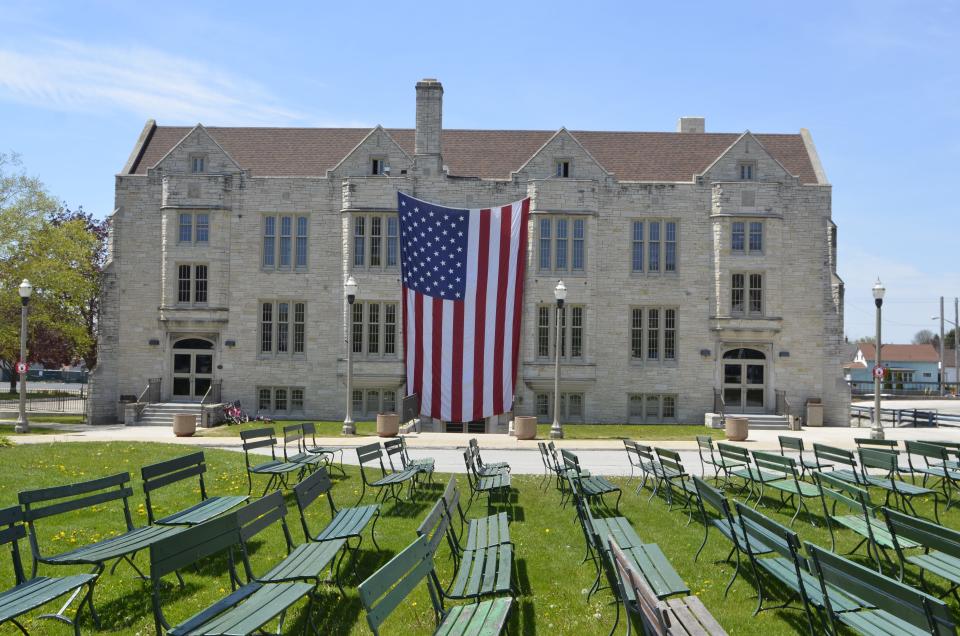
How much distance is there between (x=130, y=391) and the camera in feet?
97.7

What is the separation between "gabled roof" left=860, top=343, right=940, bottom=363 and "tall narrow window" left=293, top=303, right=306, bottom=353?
90715 mm

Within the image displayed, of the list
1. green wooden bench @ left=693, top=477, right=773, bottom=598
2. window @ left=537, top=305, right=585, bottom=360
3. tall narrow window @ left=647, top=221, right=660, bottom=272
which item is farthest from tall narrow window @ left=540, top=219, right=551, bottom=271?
green wooden bench @ left=693, top=477, right=773, bottom=598

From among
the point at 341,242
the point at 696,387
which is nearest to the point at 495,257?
the point at 341,242

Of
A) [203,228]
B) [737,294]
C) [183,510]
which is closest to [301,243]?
[203,228]

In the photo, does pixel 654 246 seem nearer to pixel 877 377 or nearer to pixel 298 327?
pixel 877 377

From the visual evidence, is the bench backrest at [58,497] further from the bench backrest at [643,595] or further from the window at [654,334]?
the window at [654,334]

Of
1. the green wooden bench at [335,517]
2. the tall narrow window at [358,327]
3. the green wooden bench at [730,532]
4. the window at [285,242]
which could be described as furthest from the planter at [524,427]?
the green wooden bench at [730,532]

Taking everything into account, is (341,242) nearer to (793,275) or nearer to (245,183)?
(245,183)

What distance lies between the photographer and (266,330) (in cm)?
3030

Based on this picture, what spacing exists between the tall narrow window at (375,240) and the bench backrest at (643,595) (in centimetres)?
2438

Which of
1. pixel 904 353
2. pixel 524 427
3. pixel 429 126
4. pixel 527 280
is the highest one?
pixel 429 126

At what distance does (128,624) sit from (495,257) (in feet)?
70.5

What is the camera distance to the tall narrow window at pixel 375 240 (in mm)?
29766

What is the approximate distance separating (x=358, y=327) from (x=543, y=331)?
7.78m
